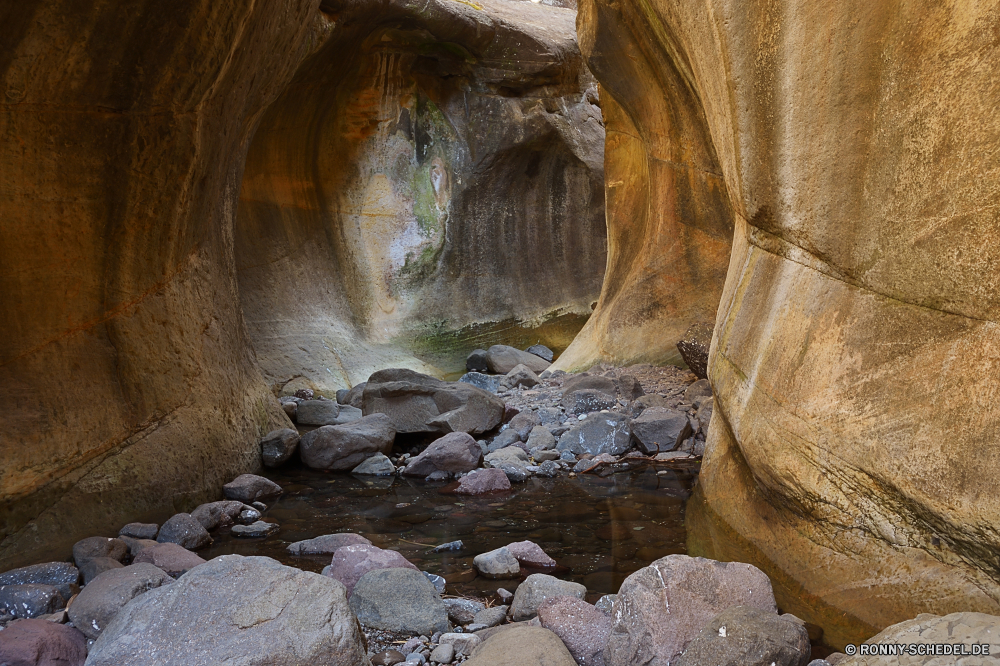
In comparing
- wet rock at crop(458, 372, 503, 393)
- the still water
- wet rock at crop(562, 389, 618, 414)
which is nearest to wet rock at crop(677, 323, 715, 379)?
wet rock at crop(562, 389, 618, 414)

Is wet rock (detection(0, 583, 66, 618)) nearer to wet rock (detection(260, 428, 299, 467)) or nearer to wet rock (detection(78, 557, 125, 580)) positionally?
wet rock (detection(78, 557, 125, 580))

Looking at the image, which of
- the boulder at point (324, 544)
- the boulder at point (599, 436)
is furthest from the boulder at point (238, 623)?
the boulder at point (599, 436)

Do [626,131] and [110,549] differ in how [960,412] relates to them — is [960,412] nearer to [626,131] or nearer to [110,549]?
[110,549]

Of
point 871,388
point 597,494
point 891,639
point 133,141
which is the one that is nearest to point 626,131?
point 597,494

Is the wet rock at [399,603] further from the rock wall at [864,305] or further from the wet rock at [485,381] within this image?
the wet rock at [485,381]

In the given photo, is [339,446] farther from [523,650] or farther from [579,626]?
[523,650]

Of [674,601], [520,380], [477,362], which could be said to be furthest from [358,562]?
[477,362]

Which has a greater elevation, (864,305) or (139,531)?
(864,305)

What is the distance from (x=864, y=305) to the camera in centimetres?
289

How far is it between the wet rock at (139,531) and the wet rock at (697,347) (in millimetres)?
4350

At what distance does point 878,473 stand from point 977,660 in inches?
34.9

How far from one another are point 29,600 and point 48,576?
262 mm

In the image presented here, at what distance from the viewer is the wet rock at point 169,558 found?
348cm

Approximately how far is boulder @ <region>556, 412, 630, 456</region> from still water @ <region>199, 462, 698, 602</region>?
0.29m
